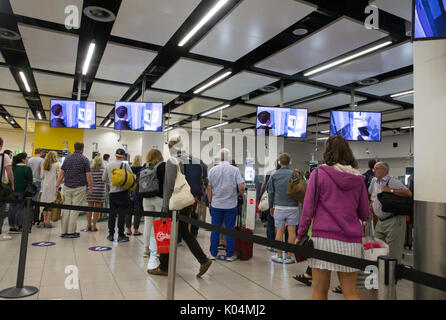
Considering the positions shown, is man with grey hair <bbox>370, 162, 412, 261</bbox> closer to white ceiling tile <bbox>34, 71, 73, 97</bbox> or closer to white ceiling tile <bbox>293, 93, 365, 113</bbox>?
white ceiling tile <bbox>293, 93, 365, 113</bbox>

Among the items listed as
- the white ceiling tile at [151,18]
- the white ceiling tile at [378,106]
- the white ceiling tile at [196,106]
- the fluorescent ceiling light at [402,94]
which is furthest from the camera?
the white ceiling tile at [196,106]

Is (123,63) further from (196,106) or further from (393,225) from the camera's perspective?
(393,225)

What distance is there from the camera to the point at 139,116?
768 centimetres

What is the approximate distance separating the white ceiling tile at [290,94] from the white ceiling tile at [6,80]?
6.43 meters

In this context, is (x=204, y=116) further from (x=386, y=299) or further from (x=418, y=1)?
(x=386, y=299)

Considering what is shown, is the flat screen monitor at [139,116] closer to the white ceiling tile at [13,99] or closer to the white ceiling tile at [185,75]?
the white ceiling tile at [185,75]

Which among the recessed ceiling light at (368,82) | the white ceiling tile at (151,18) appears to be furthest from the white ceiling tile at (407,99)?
the white ceiling tile at (151,18)

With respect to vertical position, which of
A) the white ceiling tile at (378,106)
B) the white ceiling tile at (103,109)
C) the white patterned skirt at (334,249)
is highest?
the white ceiling tile at (103,109)

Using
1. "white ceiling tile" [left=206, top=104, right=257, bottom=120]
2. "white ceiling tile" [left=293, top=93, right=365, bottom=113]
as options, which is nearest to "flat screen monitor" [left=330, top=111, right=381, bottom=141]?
"white ceiling tile" [left=293, top=93, right=365, bottom=113]

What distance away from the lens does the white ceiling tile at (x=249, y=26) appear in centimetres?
436

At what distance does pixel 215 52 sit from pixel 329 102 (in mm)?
4932

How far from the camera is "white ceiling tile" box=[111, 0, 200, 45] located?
4449 mm

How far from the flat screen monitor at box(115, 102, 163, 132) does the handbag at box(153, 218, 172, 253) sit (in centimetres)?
429

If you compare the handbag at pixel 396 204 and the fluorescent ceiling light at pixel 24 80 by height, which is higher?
the fluorescent ceiling light at pixel 24 80
